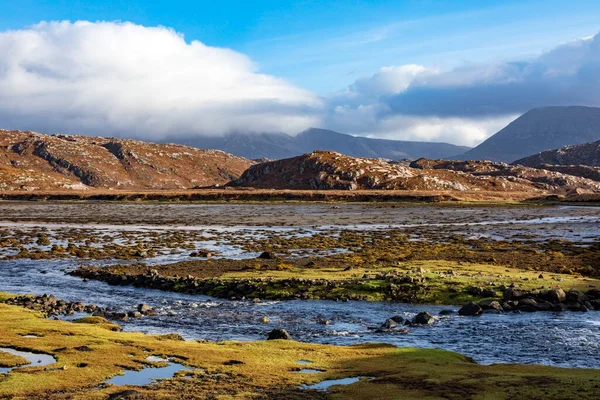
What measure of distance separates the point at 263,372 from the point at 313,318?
11663mm

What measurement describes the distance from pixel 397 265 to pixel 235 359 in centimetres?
2781

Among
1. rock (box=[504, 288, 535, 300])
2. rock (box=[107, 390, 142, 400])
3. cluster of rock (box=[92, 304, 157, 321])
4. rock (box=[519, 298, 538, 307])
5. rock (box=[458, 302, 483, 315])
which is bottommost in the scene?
cluster of rock (box=[92, 304, 157, 321])

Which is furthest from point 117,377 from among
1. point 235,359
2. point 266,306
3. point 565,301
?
point 565,301

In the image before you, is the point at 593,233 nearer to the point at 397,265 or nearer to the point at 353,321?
the point at 397,265

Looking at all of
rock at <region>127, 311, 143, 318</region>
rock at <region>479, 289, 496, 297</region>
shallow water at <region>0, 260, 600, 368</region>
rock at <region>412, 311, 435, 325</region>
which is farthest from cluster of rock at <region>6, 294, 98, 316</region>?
rock at <region>479, 289, 496, 297</region>

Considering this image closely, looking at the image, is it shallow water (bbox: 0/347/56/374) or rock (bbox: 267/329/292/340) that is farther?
rock (bbox: 267/329/292/340)

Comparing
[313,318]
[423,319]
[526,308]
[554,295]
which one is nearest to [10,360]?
[313,318]

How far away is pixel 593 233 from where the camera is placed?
78.4 m

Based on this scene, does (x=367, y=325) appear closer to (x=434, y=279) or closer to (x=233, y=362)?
(x=233, y=362)

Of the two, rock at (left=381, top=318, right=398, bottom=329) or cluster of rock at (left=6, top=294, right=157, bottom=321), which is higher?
rock at (left=381, top=318, right=398, bottom=329)

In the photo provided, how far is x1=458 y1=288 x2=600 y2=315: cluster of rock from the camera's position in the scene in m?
30.5

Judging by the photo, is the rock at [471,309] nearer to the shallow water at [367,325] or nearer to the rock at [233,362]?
the shallow water at [367,325]

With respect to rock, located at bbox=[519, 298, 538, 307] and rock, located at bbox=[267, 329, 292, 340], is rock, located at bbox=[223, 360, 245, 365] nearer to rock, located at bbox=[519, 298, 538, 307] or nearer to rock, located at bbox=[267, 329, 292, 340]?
rock, located at bbox=[267, 329, 292, 340]

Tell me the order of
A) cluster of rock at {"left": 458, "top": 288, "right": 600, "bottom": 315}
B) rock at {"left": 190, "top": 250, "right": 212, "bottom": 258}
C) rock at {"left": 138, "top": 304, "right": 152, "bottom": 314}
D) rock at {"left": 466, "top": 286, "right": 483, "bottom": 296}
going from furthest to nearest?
rock at {"left": 190, "top": 250, "right": 212, "bottom": 258} < rock at {"left": 466, "top": 286, "right": 483, "bottom": 296} < rock at {"left": 138, "top": 304, "right": 152, "bottom": 314} < cluster of rock at {"left": 458, "top": 288, "right": 600, "bottom": 315}
